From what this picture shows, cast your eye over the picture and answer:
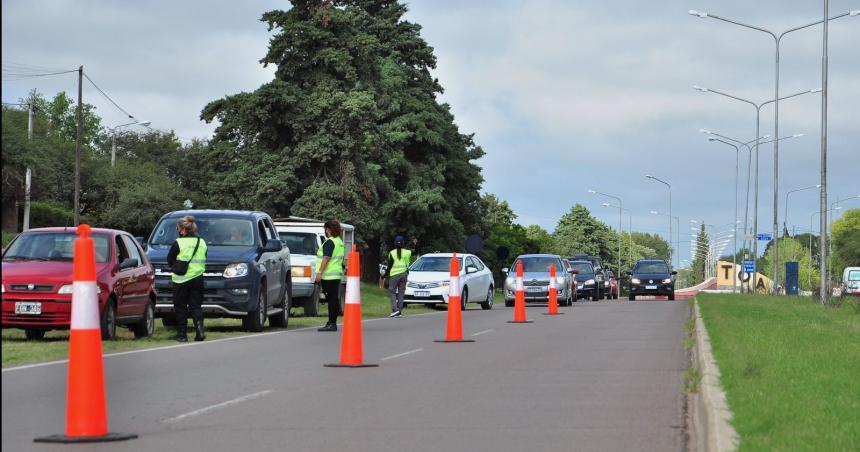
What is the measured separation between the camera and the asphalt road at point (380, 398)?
29.0ft

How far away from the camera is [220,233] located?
23172 millimetres

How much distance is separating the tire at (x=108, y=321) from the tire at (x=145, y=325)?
4.69 feet

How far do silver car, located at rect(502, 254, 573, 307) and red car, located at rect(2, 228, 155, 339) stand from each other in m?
24.7

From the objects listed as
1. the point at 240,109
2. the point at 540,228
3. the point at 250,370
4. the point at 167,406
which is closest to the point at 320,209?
the point at 240,109

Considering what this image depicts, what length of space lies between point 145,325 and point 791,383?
1160 cm

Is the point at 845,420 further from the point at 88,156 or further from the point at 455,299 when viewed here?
the point at 88,156

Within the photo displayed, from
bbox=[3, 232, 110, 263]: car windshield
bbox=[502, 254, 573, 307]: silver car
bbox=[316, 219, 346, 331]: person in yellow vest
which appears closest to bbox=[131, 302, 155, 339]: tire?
bbox=[3, 232, 110, 263]: car windshield

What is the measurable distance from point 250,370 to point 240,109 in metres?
44.2

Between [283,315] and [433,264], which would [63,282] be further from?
[433,264]

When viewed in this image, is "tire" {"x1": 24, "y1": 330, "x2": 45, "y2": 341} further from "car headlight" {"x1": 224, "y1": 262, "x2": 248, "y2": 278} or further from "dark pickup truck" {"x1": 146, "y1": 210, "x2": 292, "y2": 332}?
"car headlight" {"x1": 224, "y1": 262, "x2": 248, "y2": 278}

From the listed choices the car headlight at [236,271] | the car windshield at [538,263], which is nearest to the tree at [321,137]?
the car windshield at [538,263]

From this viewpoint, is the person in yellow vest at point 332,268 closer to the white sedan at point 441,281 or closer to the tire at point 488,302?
the white sedan at point 441,281

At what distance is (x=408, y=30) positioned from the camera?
73500 millimetres

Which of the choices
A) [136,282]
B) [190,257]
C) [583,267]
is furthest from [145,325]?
[583,267]
